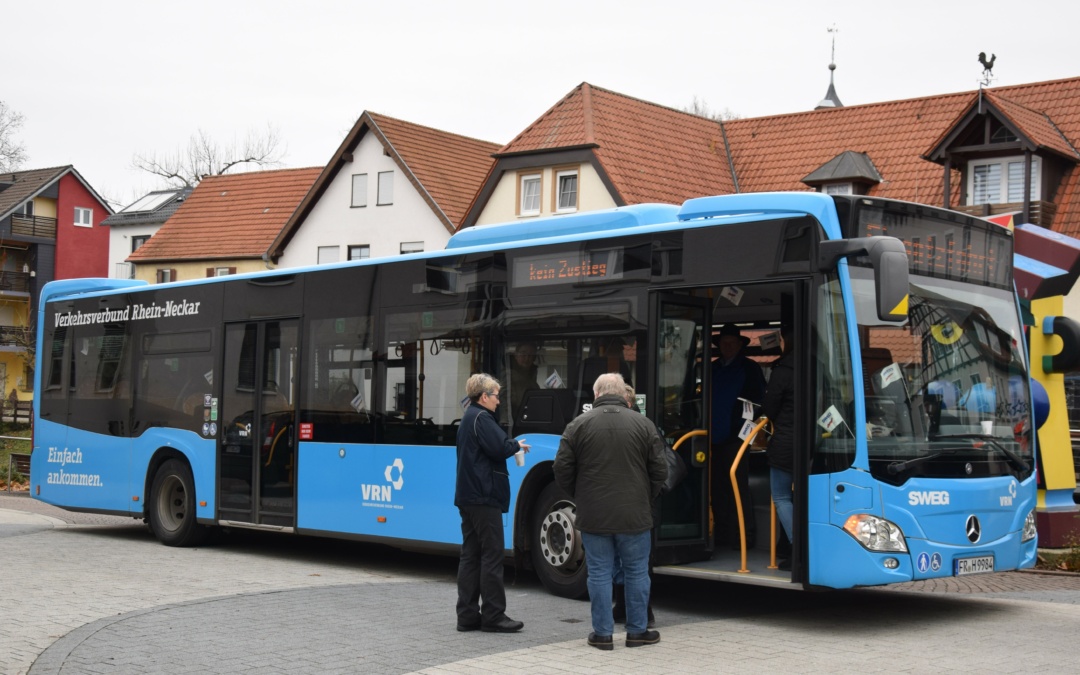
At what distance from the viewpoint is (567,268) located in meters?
11.5

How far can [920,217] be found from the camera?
10062mm

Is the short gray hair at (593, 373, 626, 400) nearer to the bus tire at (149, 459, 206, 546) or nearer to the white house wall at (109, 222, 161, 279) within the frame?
the bus tire at (149, 459, 206, 546)

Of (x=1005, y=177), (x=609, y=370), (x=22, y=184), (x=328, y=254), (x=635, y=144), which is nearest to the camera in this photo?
(x=609, y=370)

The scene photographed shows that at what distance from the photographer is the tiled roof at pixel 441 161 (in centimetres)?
4309

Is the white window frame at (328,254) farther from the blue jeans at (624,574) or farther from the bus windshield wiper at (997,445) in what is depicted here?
the blue jeans at (624,574)

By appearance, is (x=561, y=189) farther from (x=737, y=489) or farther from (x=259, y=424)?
(x=737, y=489)

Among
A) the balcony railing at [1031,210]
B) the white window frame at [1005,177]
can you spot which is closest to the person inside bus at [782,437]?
the balcony railing at [1031,210]

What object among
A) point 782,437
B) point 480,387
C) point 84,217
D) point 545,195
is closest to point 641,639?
point 782,437

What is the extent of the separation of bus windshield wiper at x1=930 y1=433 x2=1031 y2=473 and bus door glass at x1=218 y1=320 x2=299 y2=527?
23.1 feet

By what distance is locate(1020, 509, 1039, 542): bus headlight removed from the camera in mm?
10304

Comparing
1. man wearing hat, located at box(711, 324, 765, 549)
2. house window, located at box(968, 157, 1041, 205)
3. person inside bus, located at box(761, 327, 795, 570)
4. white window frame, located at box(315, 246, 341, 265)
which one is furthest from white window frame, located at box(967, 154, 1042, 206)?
person inside bus, located at box(761, 327, 795, 570)

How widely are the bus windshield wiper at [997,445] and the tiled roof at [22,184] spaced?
68170 mm

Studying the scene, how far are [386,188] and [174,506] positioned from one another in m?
29.4

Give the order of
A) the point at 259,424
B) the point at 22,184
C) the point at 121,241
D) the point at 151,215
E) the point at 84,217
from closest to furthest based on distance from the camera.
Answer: the point at 259,424 → the point at 151,215 → the point at 121,241 → the point at 22,184 → the point at 84,217
